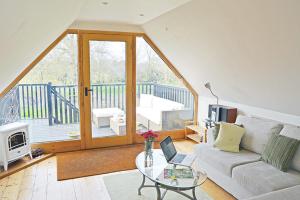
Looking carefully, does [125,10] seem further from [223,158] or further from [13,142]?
[13,142]

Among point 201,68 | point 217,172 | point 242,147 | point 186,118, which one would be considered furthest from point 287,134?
point 186,118

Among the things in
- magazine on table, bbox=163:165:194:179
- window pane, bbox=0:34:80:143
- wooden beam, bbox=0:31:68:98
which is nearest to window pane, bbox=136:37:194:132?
window pane, bbox=0:34:80:143

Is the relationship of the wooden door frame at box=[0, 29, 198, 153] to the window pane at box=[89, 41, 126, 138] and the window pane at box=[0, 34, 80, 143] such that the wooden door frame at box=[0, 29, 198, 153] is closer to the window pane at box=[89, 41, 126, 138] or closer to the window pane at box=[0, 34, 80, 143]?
the window pane at box=[0, 34, 80, 143]

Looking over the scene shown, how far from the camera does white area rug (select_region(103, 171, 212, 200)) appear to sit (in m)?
2.81

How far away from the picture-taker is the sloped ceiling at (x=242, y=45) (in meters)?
2.18

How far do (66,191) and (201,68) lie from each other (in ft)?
8.60

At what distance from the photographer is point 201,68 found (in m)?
3.92

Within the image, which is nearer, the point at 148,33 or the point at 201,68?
the point at 201,68

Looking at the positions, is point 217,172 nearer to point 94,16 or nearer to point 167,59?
point 167,59

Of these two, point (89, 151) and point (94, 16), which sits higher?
point (94, 16)

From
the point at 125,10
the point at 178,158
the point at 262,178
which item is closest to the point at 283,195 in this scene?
the point at 262,178

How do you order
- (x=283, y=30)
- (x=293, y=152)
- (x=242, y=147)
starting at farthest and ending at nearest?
(x=242, y=147), (x=293, y=152), (x=283, y=30)

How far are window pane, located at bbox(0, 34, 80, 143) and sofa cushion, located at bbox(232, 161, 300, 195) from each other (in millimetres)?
2937

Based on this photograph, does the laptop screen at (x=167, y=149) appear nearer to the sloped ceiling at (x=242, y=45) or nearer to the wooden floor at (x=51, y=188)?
the wooden floor at (x=51, y=188)
